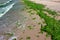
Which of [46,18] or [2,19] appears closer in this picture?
[46,18]

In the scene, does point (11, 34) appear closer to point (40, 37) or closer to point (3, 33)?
point (3, 33)

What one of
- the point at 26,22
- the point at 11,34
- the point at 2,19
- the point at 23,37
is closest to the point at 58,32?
the point at 23,37

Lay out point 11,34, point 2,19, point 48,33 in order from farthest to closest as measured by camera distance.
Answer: point 2,19, point 11,34, point 48,33

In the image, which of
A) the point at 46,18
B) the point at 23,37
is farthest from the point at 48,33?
the point at 46,18

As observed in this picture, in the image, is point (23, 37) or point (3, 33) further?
point (3, 33)

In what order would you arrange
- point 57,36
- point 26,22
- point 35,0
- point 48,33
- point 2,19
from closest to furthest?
point 57,36
point 48,33
point 26,22
point 2,19
point 35,0

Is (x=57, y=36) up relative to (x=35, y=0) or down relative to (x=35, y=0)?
up

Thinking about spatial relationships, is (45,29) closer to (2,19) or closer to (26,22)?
(26,22)

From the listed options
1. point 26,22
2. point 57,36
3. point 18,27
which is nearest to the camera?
point 57,36

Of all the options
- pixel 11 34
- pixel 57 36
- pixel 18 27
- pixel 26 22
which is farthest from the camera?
pixel 26 22
